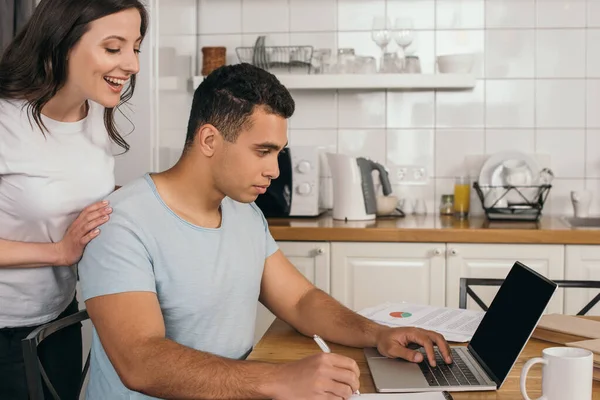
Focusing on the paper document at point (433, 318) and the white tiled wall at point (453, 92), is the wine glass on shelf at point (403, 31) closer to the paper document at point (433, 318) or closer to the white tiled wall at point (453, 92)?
the white tiled wall at point (453, 92)

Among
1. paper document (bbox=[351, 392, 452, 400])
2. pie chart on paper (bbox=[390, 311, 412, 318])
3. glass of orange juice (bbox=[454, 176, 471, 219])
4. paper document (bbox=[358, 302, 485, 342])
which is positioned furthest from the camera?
glass of orange juice (bbox=[454, 176, 471, 219])

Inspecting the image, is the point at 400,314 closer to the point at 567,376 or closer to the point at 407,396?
the point at 407,396

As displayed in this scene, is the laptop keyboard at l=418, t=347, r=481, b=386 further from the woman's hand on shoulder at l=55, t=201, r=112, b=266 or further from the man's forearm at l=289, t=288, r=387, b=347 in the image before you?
the woman's hand on shoulder at l=55, t=201, r=112, b=266

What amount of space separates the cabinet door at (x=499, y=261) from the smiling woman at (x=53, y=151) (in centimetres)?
149

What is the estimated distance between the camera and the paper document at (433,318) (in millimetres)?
1643

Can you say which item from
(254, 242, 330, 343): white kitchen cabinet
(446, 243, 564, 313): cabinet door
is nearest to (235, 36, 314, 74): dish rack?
(254, 242, 330, 343): white kitchen cabinet

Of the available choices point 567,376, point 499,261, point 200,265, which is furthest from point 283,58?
point 567,376

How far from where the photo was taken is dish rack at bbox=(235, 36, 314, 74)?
11.4ft

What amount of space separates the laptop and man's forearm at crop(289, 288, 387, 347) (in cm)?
6

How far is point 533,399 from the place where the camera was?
4.13 feet

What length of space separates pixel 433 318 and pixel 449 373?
0.36m

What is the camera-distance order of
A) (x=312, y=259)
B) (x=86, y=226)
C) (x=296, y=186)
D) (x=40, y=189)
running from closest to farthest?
(x=86, y=226) < (x=40, y=189) < (x=312, y=259) < (x=296, y=186)

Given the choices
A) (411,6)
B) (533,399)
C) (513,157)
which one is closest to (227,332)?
(533,399)

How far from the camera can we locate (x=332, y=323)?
1650mm
